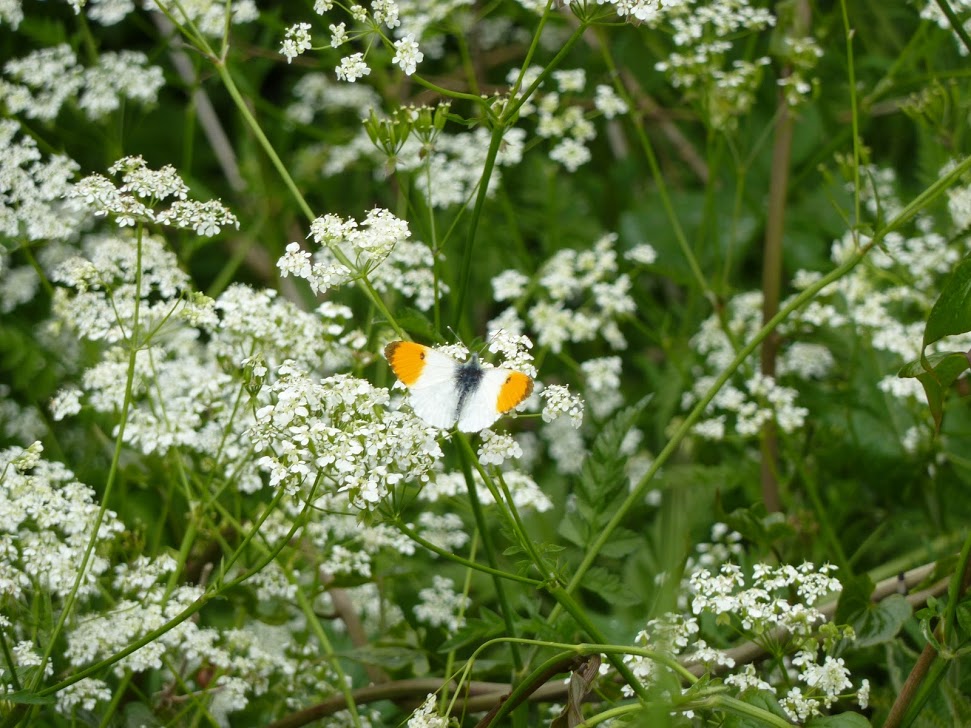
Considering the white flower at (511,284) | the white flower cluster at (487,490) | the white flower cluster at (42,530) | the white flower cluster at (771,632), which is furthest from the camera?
the white flower at (511,284)

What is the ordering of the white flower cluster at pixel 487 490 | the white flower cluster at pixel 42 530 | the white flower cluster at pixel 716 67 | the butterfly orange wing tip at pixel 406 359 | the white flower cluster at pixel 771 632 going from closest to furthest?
1. the butterfly orange wing tip at pixel 406 359
2. the white flower cluster at pixel 771 632
3. the white flower cluster at pixel 42 530
4. the white flower cluster at pixel 487 490
5. the white flower cluster at pixel 716 67

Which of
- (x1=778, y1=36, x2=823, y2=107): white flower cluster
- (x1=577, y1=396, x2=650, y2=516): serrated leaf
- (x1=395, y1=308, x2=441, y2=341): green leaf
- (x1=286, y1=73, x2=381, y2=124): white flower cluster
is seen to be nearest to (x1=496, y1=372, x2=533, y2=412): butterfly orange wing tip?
(x1=395, y1=308, x2=441, y2=341): green leaf

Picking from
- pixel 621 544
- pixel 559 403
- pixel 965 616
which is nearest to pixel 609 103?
pixel 621 544

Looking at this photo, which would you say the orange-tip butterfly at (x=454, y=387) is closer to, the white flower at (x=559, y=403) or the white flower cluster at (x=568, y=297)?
the white flower at (x=559, y=403)

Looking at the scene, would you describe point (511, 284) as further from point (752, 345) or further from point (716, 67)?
point (752, 345)

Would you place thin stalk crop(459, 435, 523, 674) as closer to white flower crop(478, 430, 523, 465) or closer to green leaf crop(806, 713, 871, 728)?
white flower crop(478, 430, 523, 465)

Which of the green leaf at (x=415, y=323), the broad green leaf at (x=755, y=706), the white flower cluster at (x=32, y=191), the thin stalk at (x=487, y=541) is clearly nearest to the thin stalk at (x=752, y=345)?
the thin stalk at (x=487, y=541)
